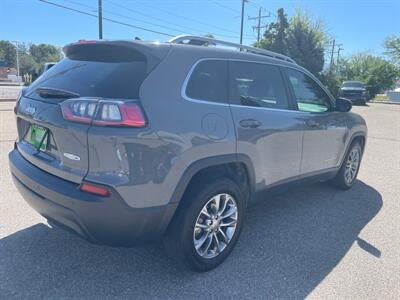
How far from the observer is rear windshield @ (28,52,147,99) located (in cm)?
240

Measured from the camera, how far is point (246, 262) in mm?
3139

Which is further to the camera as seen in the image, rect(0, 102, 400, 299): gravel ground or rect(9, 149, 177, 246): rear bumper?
rect(0, 102, 400, 299): gravel ground

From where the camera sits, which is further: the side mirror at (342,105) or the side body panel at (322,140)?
the side mirror at (342,105)

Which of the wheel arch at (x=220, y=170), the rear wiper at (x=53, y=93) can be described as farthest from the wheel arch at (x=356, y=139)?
the rear wiper at (x=53, y=93)

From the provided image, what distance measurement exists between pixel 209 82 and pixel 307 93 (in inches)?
70.1

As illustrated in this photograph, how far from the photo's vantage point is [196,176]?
280cm

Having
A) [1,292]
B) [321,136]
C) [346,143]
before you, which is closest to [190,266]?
[1,292]

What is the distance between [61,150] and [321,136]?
3.00 metres

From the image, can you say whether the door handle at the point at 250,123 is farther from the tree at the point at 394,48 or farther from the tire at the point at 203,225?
the tree at the point at 394,48

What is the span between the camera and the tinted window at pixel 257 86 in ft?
10.3

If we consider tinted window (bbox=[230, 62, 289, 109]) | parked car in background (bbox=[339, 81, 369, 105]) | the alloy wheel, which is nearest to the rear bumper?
the alloy wheel

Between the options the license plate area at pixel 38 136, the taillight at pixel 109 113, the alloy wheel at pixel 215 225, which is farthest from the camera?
the alloy wheel at pixel 215 225

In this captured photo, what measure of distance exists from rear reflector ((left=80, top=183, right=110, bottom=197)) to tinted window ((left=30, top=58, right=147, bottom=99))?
60 cm

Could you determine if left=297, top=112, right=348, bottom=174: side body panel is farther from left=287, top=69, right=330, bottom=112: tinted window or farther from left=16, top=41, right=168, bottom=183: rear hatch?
left=16, top=41, right=168, bottom=183: rear hatch
